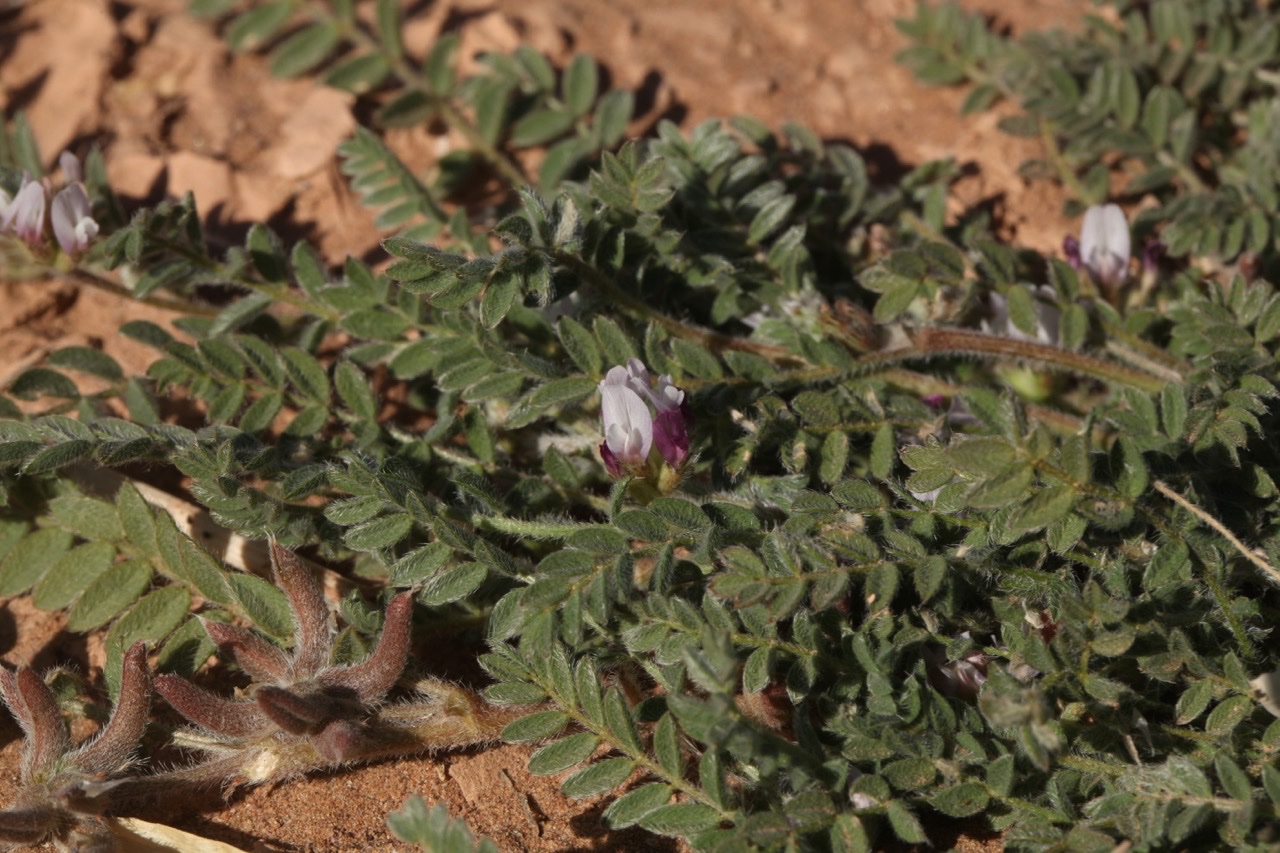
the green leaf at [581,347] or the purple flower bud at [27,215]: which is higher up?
the purple flower bud at [27,215]

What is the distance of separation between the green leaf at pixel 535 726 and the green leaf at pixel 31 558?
3.77 feet

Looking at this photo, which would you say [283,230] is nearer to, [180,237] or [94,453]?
[180,237]

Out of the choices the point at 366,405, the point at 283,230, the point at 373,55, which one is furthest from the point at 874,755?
the point at 373,55

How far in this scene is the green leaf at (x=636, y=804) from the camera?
234cm

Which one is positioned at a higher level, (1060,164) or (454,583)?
(1060,164)

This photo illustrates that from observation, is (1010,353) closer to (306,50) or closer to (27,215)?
(27,215)

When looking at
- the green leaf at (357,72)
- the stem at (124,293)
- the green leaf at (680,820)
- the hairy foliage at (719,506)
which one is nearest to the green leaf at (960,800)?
the hairy foliage at (719,506)

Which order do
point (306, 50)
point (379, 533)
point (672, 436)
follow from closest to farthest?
point (379, 533), point (672, 436), point (306, 50)

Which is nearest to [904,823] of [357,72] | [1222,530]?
[1222,530]

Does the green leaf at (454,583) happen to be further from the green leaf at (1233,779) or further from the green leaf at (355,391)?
the green leaf at (1233,779)

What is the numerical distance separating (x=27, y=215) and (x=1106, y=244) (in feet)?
9.10

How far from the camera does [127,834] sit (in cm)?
248

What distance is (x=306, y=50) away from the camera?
4168 millimetres

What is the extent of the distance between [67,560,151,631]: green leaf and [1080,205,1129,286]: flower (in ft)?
8.22
